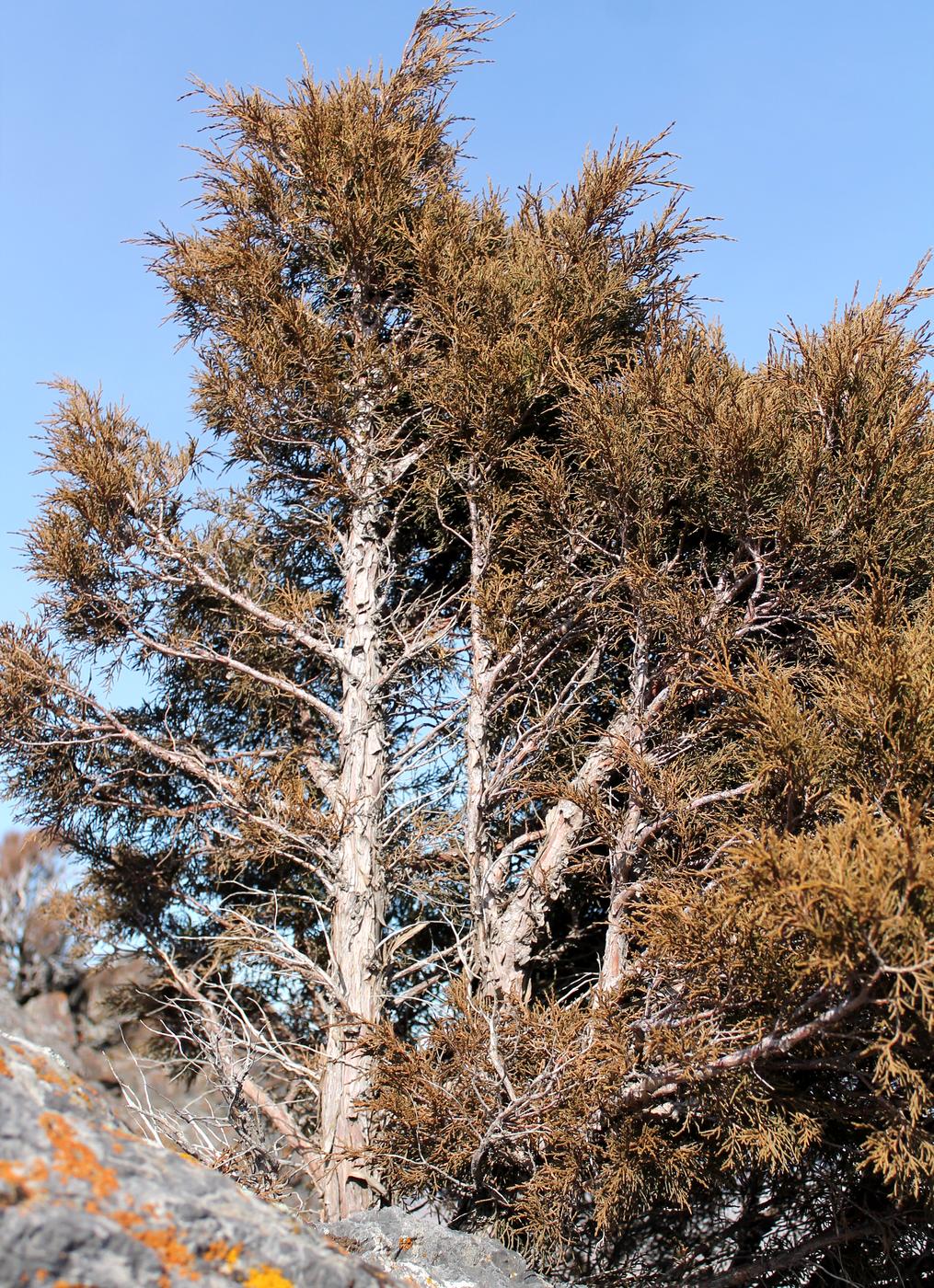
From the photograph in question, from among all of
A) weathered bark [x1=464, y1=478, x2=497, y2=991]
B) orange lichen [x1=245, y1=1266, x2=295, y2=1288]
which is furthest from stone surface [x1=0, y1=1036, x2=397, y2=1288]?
weathered bark [x1=464, y1=478, x2=497, y2=991]

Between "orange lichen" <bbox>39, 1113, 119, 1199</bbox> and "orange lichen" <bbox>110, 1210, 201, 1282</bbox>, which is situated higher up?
"orange lichen" <bbox>39, 1113, 119, 1199</bbox>

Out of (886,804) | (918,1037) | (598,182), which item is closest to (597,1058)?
(918,1037)

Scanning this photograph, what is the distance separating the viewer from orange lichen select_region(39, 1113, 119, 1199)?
239cm

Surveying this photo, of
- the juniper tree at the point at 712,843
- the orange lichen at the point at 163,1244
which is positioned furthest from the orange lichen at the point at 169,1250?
the juniper tree at the point at 712,843

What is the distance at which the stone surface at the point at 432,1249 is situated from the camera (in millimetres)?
4223

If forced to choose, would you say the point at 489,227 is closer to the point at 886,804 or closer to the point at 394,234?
the point at 394,234

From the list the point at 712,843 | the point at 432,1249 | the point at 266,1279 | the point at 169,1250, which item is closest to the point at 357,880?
the point at 712,843

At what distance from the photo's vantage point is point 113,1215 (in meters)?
2.35

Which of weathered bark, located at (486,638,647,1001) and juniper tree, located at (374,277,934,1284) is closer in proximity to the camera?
juniper tree, located at (374,277,934,1284)

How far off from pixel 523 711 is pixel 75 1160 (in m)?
5.73

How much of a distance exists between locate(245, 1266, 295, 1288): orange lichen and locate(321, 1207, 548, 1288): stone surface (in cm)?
161

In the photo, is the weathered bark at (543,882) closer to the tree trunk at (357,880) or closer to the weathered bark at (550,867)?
the weathered bark at (550,867)

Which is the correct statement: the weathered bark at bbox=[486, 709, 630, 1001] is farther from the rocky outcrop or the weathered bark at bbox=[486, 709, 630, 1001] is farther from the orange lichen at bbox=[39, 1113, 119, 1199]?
the orange lichen at bbox=[39, 1113, 119, 1199]

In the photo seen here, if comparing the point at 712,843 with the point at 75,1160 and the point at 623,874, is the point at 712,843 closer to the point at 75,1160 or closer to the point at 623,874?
the point at 623,874
